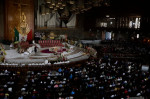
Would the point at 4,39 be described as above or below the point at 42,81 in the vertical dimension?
above

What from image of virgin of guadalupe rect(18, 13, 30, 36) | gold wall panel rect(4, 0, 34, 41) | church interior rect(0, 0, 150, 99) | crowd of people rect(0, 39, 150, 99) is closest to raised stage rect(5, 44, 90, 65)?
church interior rect(0, 0, 150, 99)

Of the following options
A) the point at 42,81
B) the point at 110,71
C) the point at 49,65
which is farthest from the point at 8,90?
the point at 110,71

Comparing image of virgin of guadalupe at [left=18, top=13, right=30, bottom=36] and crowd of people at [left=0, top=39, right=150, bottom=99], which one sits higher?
image of virgin of guadalupe at [left=18, top=13, right=30, bottom=36]

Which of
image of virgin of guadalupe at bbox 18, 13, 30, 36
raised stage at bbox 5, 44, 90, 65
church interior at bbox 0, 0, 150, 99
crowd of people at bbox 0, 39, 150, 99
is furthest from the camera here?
image of virgin of guadalupe at bbox 18, 13, 30, 36

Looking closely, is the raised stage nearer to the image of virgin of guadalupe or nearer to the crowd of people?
the crowd of people

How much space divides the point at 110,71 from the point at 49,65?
5.14 metres

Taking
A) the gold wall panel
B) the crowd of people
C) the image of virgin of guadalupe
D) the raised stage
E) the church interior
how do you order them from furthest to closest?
the gold wall panel < the image of virgin of guadalupe < the raised stage < the church interior < the crowd of people

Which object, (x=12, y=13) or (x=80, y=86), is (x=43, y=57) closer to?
(x=80, y=86)

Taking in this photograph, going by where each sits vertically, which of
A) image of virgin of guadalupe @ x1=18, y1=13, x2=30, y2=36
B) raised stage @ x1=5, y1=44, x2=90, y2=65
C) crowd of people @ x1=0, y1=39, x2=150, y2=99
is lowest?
crowd of people @ x1=0, y1=39, x2=150, y2=99

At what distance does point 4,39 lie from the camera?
22.4 metres

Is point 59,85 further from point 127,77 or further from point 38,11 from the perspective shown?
point 38,11

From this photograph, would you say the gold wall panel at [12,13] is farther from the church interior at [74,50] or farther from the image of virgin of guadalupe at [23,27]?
the image of virgin of guadalupe at [23,27]

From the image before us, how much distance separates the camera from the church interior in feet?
31.4

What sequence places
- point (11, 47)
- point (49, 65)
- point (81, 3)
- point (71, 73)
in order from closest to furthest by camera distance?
1. point (71, 73)
2. point (49, 65)
3. point (81, 3)
4. point (11, 47)
